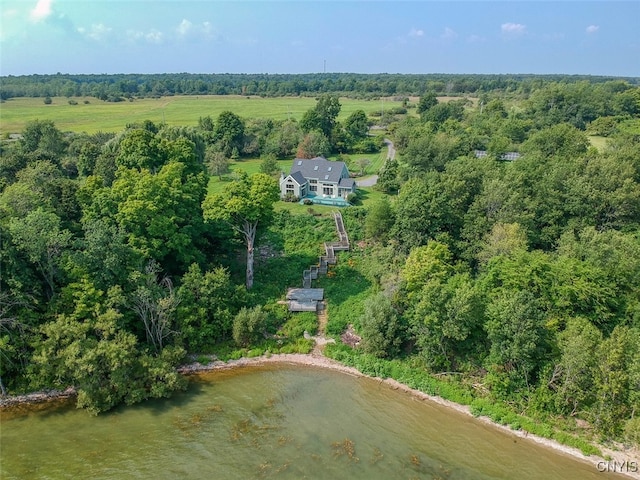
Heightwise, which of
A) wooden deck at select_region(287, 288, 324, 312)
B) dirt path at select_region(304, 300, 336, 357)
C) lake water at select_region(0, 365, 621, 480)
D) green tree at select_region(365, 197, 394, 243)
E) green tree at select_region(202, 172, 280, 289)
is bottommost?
lake water at select_region(0, 365, 621, 480)

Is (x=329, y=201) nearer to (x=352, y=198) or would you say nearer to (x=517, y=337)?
(x=352, y=198)

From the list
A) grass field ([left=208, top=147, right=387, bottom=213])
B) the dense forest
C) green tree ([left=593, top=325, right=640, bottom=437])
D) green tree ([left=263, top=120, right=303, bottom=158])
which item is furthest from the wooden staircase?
green tree ([left=263, top=120, right=303, bottom=158])

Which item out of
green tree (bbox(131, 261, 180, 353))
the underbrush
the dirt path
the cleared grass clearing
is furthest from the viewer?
the cleared grass clearing

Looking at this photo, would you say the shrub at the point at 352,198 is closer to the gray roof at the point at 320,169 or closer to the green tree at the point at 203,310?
the gray roof at the point at 320,169

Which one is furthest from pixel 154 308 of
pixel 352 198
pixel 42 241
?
pixel 352 198

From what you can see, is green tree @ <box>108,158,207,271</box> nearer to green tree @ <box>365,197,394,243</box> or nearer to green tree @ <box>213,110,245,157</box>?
green tree @ <box>365,197,394,243</box>

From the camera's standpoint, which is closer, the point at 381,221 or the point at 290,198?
the point at 381,221

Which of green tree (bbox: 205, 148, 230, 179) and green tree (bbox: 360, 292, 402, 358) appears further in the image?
green tree (bbox: 205, 148, 230, 179)
